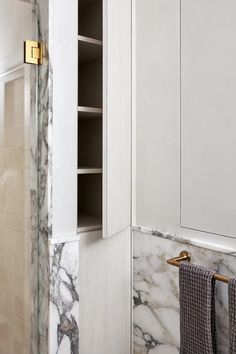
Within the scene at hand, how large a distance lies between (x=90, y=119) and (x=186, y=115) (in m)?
0.53

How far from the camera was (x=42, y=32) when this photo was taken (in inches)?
48.4

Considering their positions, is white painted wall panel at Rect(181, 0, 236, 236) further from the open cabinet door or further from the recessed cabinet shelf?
the recessed cabinet shelf

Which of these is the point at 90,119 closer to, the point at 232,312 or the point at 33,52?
the point at 33,52

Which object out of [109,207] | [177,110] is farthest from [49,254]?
[177,110]

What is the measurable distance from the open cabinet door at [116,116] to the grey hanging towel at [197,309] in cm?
34

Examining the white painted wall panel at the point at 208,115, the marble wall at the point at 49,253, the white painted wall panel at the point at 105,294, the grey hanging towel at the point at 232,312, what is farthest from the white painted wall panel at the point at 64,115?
the grey hanging towel at the point at 232,312

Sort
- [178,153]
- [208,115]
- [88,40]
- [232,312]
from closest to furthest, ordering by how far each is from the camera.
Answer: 1. [232,312]
2. [208,115]
3. [178,153]
4. [88,40]

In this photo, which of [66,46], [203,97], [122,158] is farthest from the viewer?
[122,158]

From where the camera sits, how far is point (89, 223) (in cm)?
142

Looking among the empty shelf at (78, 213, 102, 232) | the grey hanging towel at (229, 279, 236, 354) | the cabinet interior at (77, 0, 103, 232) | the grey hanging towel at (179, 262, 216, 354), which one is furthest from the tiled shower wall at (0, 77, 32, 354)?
the grey hanging towel at (229, 279, 236, 354)

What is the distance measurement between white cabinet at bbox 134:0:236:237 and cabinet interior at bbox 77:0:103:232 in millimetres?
223

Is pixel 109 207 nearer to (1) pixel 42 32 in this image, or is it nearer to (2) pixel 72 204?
(2) pixel 72 204

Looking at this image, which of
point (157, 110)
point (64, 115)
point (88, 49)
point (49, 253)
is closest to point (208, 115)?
point (157, 110)

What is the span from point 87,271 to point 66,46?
2.63ft
